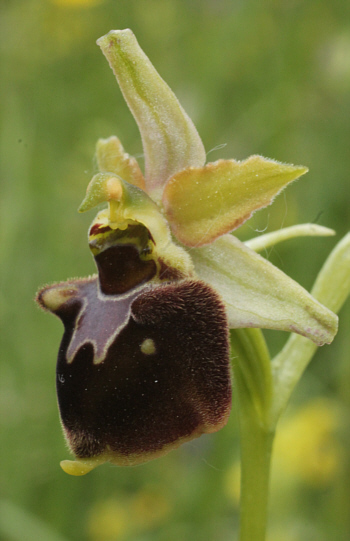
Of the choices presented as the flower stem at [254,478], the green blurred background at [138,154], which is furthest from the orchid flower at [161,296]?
the green blurred background at [138,154]

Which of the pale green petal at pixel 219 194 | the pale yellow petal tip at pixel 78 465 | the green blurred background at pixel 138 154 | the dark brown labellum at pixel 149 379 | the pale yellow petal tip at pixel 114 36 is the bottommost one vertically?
the green blurred background at pixel 138 154

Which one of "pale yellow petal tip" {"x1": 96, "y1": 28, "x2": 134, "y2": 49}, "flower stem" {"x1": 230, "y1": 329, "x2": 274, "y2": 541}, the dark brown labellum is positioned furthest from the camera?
"flower stem" {"x1": 230, "y1": 329, "x2": 274, "y2": 541}

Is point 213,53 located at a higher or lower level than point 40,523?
higher

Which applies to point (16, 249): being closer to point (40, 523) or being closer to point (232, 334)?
point (40, 523)

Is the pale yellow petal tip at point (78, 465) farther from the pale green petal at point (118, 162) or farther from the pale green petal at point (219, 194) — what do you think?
the pale green petal at point (118, 162)

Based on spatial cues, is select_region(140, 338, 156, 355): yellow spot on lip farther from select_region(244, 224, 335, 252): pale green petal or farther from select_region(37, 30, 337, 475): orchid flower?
select_region(244, 224, 335, 252): pale green petal

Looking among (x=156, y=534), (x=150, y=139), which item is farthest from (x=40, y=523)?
(x=150, y=139)

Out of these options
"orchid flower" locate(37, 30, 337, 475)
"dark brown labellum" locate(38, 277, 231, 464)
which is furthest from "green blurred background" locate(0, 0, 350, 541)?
"dark brown labellum" locate(38, 277, 231, 464)
